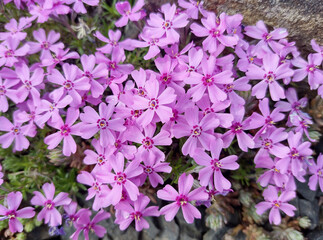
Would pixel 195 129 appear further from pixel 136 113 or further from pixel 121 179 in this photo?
pixel 121 179

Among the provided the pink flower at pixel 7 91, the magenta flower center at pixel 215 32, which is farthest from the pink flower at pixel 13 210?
the magenta flower center at pixel 215 32

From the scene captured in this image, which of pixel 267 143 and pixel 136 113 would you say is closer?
pixel 136 113

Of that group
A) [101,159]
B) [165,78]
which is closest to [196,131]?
[165,78]

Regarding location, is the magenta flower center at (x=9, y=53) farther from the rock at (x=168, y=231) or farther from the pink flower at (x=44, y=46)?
the rock at (x=168, y=231)

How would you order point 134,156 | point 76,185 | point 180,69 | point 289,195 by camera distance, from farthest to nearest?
point 76,185 → point 289,195 → point 180,69 → point 134,156

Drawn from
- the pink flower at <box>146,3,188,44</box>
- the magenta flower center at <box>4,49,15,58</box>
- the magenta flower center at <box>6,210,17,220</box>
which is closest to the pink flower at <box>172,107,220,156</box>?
the pink flower at <box>146,3,188,44</box>

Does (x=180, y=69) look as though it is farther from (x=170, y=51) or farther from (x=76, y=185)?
(x=76, y=185)

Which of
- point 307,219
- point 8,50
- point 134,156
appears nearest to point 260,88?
point 134,156

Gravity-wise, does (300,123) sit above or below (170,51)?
below
